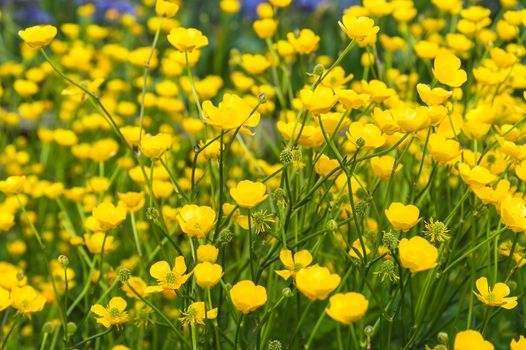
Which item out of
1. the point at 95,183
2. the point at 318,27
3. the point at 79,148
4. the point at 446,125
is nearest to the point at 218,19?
the point at 318,27

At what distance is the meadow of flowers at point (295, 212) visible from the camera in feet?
3.63

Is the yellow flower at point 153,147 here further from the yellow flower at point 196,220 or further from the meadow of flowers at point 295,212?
the yellow flower at point 196,220

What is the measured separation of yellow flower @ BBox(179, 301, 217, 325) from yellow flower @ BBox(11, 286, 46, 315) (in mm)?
307

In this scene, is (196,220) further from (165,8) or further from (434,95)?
(165,8)

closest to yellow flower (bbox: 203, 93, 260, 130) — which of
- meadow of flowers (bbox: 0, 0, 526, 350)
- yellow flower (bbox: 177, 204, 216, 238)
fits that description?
meadow of flowers (bbox: 0, 0, 526, 350)

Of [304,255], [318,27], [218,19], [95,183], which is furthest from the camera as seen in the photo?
[218,19]

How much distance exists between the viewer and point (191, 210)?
1120 millimetres

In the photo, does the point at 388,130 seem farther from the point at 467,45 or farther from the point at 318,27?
the point at 318,27

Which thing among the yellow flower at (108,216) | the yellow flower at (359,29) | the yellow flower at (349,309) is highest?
the yellow flower at (359,29)

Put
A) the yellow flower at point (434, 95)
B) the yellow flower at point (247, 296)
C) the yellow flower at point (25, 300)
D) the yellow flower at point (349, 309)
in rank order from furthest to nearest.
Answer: the yellow flower at point (25, 300) → the yellow flower at point (434, 95) → the yellow flower at point (247, 296) → the yellow flower at point (349, 309)

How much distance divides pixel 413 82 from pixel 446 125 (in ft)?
2.32

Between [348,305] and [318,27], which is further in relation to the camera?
[318,27]

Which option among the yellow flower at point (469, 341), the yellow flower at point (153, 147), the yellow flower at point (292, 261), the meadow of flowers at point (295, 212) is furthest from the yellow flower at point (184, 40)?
the yellow flower at point (469, 341)

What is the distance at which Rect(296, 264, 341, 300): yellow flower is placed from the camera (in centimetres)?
95
